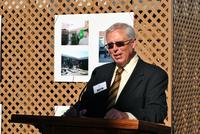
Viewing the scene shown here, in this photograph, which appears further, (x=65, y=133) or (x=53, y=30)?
(x=53, y=30)

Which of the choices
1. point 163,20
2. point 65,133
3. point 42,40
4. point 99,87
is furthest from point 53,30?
point 65,133

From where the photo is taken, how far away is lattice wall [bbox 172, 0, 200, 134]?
6398 mm

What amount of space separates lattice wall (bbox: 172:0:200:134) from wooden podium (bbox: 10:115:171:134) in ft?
11.9

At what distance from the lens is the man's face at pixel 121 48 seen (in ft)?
12.5

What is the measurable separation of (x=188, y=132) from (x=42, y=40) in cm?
228

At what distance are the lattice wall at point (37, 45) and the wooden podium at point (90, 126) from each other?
3.29 meters

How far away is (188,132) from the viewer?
6.82 metres

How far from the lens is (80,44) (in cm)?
615

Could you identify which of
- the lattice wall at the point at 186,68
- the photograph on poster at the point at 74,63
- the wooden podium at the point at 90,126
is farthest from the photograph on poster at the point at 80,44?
the wooden podium at the point at 90,126

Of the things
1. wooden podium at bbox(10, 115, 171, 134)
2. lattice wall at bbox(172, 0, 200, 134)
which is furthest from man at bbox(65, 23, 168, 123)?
lattice wall at bbox(172, 0, 200, 134)

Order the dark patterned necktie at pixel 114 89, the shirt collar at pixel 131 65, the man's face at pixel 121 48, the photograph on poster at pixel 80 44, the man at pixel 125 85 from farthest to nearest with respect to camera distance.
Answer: the photograph on poster at pixel 80 44 < the shirt collar at pixel 131 65 < the dark patterned necktie at pixel 114 89 < the man's face at pixel 121 48 < the man at pixel 125 85

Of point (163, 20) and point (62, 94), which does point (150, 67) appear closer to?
point (163, 20)

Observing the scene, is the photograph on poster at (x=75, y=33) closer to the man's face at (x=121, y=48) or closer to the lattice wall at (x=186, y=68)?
the lattice wall at (x=186, y=68)

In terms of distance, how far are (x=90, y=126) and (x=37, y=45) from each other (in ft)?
13.3
